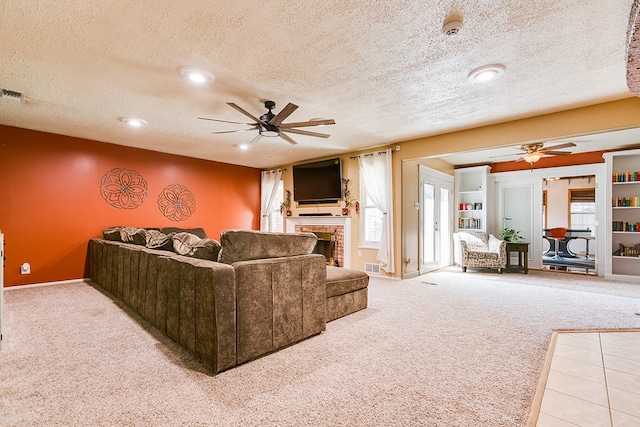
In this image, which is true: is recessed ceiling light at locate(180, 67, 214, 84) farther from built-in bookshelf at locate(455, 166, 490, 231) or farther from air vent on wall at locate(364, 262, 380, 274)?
built-in bookshelf at locate(455, 166, 490, 231)

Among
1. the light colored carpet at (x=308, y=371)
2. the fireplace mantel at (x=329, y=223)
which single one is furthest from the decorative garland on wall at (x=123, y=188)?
the fireplace mantel at (x=329, y=223)

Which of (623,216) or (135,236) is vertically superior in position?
(623,216)

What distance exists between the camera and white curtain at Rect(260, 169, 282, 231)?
7.51m

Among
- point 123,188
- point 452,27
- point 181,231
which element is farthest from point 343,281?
point 123,188

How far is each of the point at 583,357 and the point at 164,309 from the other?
349cm

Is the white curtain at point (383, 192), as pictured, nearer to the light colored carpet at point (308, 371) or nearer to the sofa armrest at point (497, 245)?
the light colored carpet at point (308, 371)

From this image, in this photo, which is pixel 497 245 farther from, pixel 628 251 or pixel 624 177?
pixel 624 177

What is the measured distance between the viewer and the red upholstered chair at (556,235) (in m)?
7.41

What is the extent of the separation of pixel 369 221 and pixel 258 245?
153 inches

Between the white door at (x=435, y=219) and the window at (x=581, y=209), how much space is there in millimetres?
4281

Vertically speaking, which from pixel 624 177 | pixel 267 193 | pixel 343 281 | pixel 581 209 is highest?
pixel 624 177

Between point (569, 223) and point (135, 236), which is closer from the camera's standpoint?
point (135, 236)

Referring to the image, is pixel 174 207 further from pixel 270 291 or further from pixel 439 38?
pixel 439 38

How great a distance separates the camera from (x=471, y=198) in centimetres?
739
